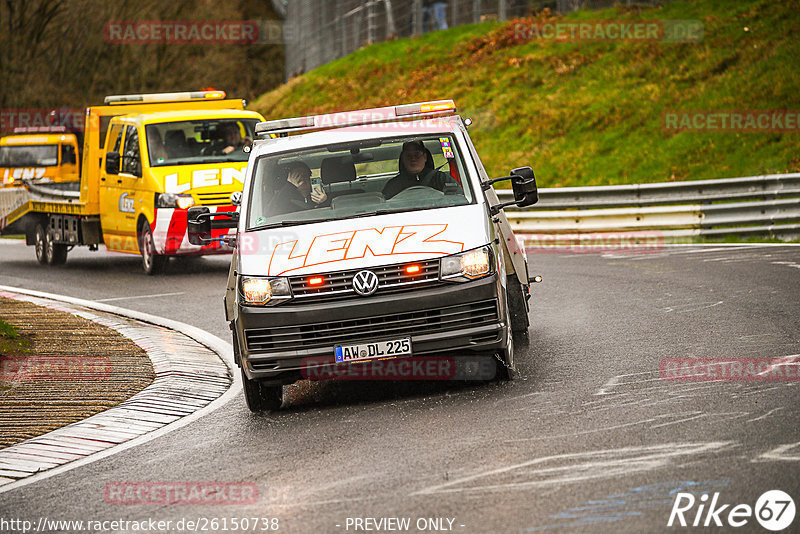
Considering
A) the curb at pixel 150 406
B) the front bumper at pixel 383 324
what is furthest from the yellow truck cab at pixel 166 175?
the front bumper at pixel 383 324

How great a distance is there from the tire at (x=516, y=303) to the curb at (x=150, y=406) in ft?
7.40

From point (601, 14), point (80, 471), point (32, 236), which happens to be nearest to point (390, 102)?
point (601, 14)

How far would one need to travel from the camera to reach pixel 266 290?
7.85m

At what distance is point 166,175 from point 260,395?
953 cm

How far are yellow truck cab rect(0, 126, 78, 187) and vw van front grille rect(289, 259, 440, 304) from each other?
2521 centimetres

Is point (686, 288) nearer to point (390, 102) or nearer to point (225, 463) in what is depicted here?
point (225, 463)

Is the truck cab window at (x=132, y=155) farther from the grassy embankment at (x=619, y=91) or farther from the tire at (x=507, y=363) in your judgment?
the grassy embankment at (x=619, y=91)

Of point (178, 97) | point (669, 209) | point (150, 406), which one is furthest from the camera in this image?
point (178, 97)

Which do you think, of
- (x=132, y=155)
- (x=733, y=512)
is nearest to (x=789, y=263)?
(x=132, y=155)

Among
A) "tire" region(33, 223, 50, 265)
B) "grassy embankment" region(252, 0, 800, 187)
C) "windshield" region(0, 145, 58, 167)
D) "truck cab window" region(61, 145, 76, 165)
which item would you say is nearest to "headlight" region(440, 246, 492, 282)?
"tire" region(33, 223, 50, 265)

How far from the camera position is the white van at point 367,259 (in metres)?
7.72

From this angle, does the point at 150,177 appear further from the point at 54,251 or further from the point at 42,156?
the point at 42,156

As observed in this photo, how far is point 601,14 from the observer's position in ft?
114

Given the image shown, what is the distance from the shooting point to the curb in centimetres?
717
